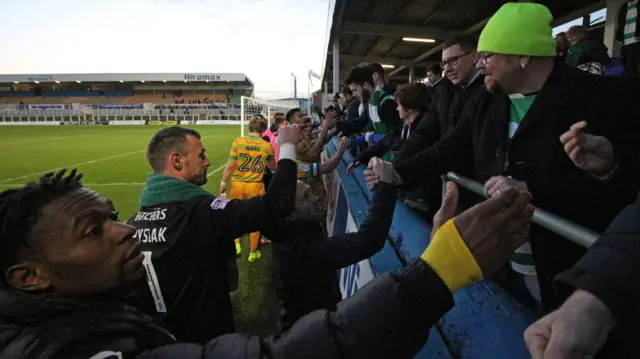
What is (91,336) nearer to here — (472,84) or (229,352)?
(229,352)

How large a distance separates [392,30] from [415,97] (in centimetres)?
762

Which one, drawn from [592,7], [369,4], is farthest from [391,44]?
[592,7]

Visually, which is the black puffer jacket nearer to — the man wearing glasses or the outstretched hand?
the outstretched hand

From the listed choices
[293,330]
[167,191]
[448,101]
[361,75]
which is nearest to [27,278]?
[293,330]

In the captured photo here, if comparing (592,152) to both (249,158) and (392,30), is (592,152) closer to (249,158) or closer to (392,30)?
(249,158)

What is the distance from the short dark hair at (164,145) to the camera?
7.09 ft

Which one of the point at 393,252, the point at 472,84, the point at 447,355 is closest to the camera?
the point at 447,355

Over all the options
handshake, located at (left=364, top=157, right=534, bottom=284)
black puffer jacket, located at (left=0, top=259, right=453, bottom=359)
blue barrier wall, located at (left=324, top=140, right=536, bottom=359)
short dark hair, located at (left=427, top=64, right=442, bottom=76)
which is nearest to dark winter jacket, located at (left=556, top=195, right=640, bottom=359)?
handshake, located at (left=364, top=157, right=534, bottom=284)

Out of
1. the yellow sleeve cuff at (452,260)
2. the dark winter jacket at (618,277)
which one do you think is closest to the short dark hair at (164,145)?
the yellow sleeve cuff at (452,260)

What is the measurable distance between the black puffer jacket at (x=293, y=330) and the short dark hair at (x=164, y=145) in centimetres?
131

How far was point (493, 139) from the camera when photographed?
1.83 m

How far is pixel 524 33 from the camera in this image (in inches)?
67.6

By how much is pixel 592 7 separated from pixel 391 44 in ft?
21.9

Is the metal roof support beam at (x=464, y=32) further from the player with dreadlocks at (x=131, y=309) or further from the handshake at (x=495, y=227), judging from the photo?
the player with dreadlocks at (x=131, y=309)
